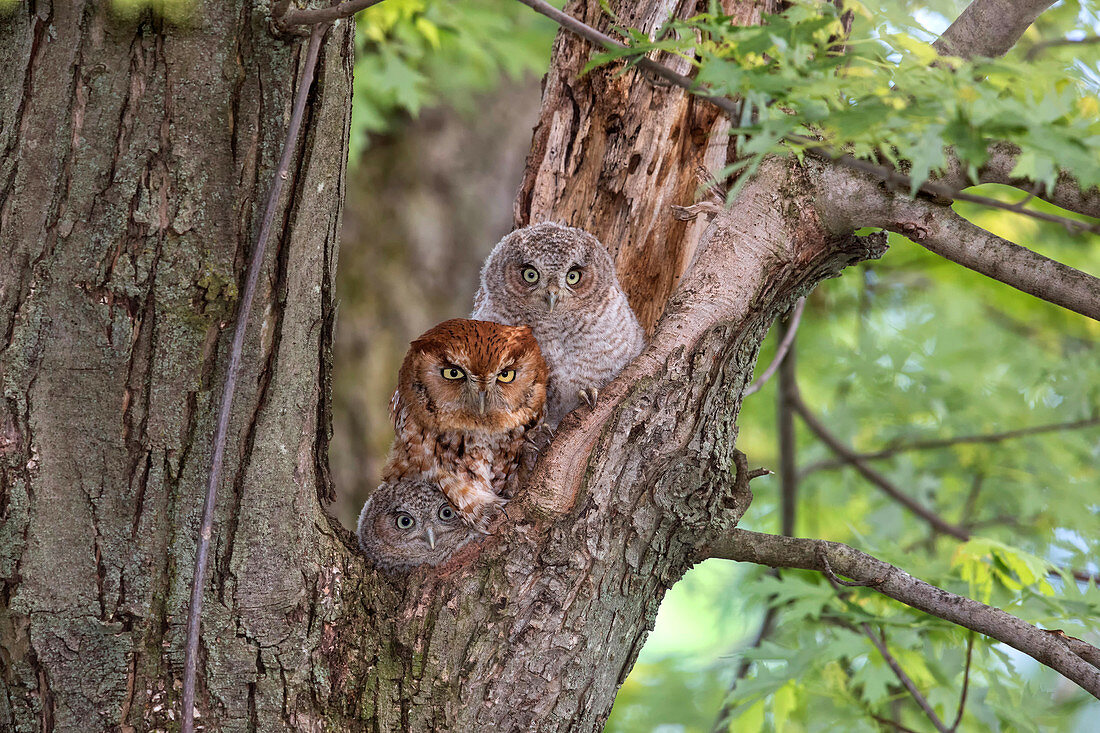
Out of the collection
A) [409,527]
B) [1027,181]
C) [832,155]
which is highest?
[1027,181]

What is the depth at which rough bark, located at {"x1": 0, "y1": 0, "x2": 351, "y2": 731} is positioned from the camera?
1765 millimetres

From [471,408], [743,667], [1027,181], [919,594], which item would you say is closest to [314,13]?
[471,408]

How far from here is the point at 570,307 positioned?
9.55 feet

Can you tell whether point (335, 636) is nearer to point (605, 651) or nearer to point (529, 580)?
point (529, 580)

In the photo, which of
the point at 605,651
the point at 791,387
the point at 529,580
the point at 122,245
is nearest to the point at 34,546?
the point at 122,245

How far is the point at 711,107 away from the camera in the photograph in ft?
9.19

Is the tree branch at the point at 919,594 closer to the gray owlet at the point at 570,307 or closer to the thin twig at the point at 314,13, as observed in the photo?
the gray owlet at the point at 570,307

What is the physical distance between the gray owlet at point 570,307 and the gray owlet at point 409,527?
442 mm

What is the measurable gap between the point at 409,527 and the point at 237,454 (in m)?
A: 0.87

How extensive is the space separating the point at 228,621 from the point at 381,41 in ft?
11.5

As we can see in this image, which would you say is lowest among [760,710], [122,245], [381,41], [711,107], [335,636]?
[760,710]

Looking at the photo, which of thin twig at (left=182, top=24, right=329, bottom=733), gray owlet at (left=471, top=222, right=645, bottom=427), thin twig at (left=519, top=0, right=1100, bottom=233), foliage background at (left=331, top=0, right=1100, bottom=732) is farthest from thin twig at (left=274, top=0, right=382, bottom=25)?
foliage background at (left=331, top=0, right=1100, bottom=732)

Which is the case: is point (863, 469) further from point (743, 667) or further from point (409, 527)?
point (409, 527)

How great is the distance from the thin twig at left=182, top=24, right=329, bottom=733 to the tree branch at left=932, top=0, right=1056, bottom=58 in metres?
1.65
